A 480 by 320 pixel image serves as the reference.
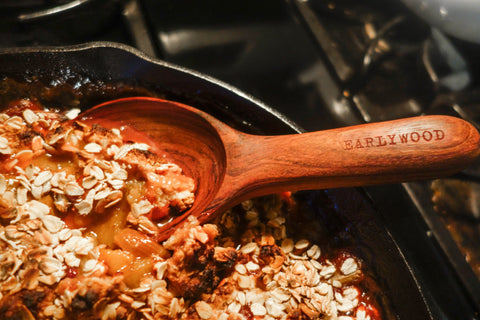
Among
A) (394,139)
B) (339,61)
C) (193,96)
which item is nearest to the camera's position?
(394,139)

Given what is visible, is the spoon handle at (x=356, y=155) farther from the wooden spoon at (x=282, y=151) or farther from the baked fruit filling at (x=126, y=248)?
the baked fruit filling at (x=126, y=248)

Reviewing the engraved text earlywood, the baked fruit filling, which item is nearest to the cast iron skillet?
the baked fruit filling

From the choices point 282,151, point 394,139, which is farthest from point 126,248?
point 394,139

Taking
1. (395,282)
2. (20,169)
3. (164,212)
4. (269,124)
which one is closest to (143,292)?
(164,212)

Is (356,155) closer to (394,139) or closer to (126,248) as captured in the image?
(394,139)

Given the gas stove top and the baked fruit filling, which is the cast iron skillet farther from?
the gas stove top

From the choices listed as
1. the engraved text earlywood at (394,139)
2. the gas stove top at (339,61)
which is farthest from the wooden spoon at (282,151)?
the gas stove top at (339,61)
